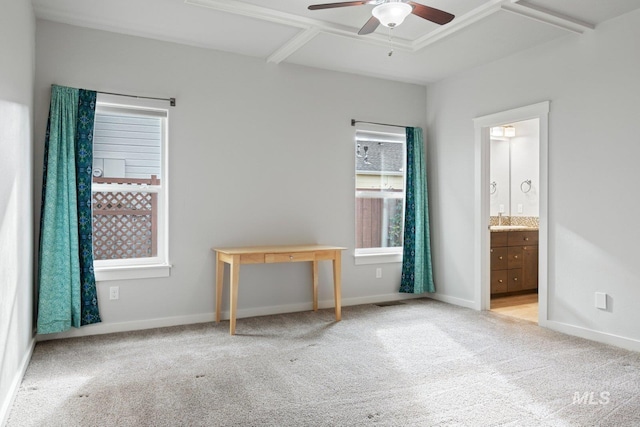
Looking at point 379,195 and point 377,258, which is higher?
point 379,195

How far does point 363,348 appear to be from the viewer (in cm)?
346

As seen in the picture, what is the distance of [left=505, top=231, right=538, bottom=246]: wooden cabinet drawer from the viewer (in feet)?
18.1

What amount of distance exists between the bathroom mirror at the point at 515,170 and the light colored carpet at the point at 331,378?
8.16ft

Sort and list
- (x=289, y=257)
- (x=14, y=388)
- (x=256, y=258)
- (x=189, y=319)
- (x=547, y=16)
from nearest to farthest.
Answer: (x=14, y=388)
(x=547, y=16)
(x=256, y=258)
(x=289, y=257)
(x=189, y=319)

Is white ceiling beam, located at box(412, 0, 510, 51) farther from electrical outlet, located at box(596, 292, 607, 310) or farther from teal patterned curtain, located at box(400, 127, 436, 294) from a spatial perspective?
electrical outlet, located at box(596, 292, 607, 310)

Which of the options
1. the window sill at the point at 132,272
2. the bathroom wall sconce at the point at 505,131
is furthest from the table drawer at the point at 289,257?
the bathroom wall sconce at the point at 505,131

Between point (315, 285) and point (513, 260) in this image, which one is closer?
point (315, 285)

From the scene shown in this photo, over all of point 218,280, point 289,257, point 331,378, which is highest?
point 289,257

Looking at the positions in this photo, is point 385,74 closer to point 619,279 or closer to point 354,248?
point 354,248

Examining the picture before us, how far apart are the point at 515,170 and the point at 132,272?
16.4 ft

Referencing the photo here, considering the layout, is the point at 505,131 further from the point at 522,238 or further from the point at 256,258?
the point at 256,258

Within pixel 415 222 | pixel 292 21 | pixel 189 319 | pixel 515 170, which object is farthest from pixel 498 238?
pixel 189 319

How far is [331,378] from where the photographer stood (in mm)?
2852

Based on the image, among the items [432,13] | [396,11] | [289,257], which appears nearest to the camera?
[396,11]
